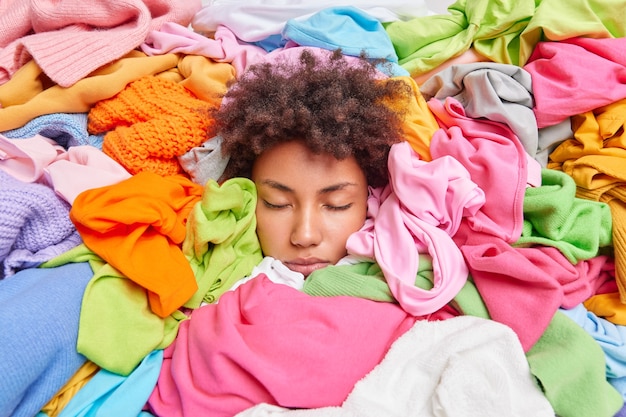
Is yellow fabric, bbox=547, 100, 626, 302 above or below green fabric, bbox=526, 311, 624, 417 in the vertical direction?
above

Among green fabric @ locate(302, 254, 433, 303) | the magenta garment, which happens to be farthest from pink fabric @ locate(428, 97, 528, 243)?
the magenta garment

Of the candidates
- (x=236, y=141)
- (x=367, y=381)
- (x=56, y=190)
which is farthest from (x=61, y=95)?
(x=367, y=381)

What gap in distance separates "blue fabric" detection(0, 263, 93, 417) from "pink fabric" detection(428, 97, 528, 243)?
0.62 meters

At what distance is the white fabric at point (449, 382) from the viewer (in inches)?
23.9

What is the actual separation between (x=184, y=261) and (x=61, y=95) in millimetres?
411

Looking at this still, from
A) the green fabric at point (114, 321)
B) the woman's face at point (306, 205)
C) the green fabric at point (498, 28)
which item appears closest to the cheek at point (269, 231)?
the woman's face at point (306, 205)

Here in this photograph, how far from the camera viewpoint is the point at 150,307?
759 millimetres

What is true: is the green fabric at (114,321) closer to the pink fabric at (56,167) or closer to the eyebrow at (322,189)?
the pink fabric at (56,167)

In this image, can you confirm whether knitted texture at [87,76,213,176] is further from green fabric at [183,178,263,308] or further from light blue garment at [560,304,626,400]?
light blue garment at [560,304,626,400]

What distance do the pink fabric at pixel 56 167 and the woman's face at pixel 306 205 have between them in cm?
26

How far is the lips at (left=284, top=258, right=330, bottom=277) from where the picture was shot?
2.91 ft

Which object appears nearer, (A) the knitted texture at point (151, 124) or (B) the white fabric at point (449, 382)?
(B) the white fabric at point (449, 382)

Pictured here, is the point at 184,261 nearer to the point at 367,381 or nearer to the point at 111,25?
the point at 367,381

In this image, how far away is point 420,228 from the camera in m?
0.82
